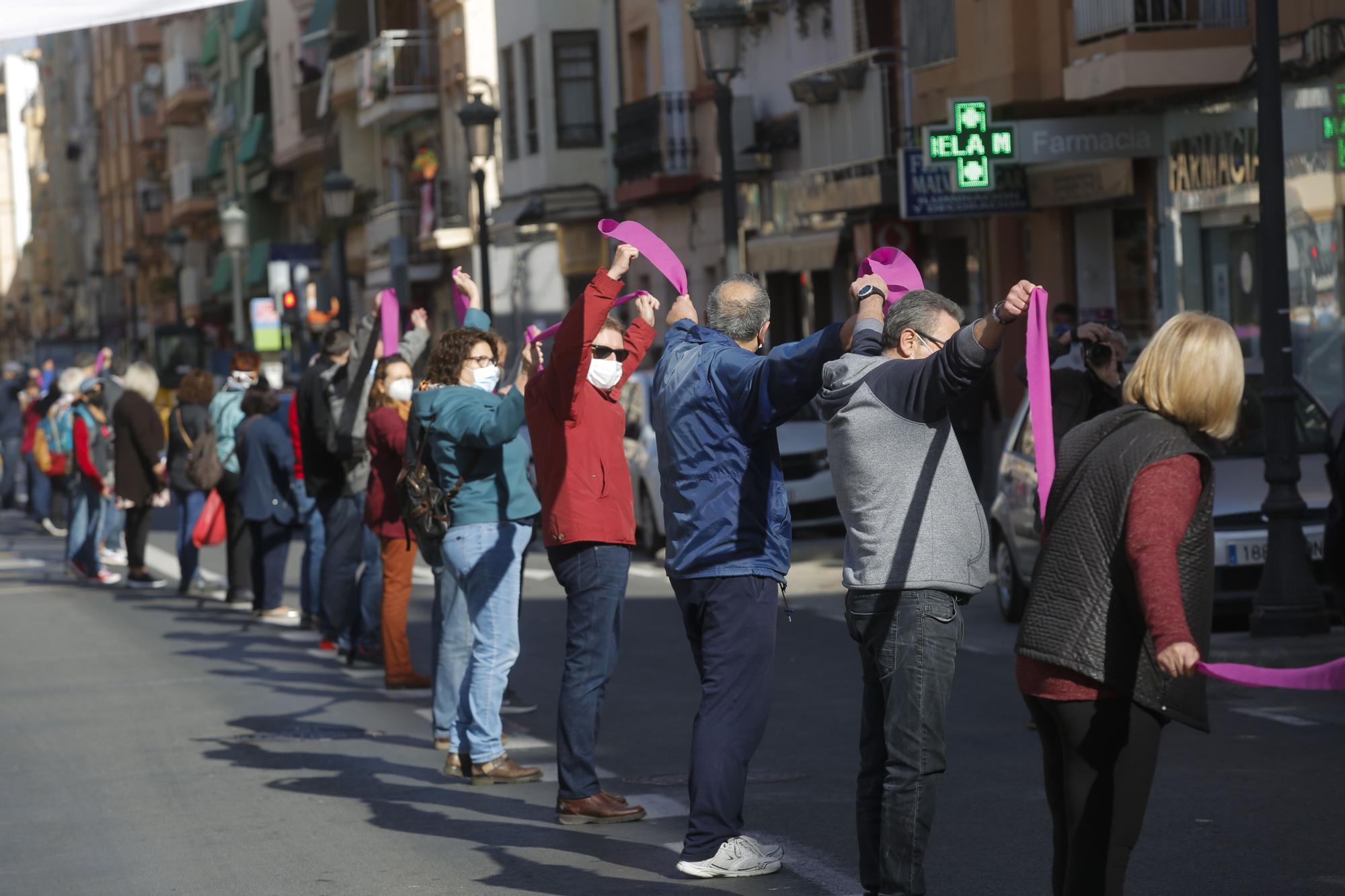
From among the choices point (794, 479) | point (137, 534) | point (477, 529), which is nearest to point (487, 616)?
point (477, 529)

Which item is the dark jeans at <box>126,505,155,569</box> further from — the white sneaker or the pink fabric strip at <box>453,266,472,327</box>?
the white sneaker

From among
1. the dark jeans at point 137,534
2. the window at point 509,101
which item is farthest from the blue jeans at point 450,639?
the window at point 509,101

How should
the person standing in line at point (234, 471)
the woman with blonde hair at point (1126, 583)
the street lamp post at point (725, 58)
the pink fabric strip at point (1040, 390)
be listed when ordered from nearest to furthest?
the woman with blonde hair at point (1126, 583) → the pink fabric strip at point (1040, 390) → the person standing in line at point (234, 471) → the street lamp post at point (725, 58)

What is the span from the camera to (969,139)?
22250 mm

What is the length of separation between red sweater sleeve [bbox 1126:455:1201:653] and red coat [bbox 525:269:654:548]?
3.10m

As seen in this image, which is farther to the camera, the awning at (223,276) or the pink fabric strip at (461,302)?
the awning at (223,276)

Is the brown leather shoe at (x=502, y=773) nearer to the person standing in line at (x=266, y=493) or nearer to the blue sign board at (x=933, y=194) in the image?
the person standing in line at (x=266, y=493)

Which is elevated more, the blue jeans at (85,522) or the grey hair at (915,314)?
the grey hair at (915,314)

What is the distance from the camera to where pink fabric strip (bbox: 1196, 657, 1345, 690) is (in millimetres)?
4902

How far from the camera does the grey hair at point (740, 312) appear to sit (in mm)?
6891

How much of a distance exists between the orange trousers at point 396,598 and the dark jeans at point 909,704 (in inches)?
239

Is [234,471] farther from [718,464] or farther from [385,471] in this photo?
[718,464]

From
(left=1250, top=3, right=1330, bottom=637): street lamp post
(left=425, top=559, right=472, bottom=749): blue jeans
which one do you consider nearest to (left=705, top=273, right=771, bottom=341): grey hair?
(left=425, top=559, right=472, bottom=749): blue jeans

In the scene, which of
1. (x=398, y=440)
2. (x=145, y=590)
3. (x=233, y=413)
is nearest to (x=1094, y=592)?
(x=398, y=440)
